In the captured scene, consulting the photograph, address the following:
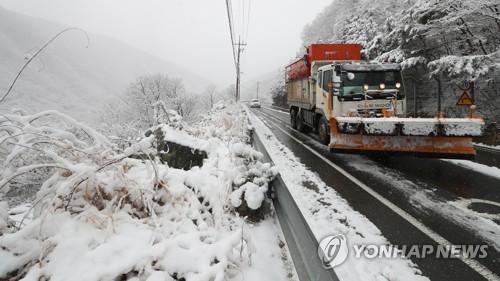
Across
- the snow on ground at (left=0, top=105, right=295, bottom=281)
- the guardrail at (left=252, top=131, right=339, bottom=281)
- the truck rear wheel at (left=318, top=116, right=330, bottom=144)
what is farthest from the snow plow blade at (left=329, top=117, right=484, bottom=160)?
the guardrail at (left=252, top=131, right=339, bottom=281)

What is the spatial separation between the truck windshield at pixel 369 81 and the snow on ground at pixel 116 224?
5.74m

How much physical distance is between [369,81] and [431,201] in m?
4.63

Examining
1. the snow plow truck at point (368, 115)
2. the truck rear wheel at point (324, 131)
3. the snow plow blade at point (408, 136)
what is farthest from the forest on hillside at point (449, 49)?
the snow plow blade at point (408, 136)

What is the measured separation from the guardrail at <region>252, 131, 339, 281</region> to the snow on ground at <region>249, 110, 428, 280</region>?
515 millimetres

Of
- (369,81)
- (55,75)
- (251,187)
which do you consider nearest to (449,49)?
(369,81)

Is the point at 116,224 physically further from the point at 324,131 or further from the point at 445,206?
the point at 324,131

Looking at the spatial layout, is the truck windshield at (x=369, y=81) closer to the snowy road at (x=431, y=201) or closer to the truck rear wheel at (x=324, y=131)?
the truck rear wheel at (x=324, y=131)

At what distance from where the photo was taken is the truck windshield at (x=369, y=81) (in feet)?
26.6

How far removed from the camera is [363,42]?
2380cm

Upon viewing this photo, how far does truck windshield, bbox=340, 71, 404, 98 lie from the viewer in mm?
8102

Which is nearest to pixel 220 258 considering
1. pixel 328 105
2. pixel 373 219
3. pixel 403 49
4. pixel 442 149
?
pixel 373 219

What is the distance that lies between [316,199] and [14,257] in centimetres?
400

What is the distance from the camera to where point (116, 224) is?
8.45 feet

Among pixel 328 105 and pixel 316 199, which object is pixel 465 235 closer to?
pixel 316 199
